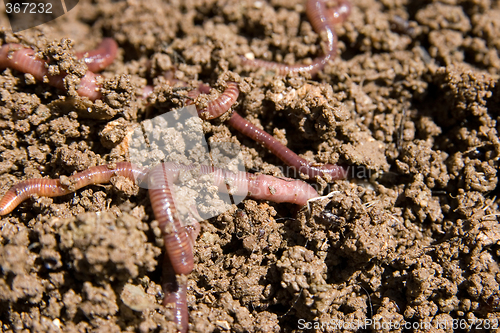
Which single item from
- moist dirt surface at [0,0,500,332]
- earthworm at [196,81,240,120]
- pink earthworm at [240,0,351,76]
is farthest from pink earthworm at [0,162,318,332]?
pink earthworm at [240,0,351,76]

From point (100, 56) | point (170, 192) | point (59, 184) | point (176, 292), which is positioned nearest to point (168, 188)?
point (170, 192)

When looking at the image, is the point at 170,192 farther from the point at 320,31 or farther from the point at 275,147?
the point at 320,31

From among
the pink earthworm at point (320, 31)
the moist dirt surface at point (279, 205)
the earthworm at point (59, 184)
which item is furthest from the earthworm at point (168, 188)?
the pink earthworm at point (320, 31)

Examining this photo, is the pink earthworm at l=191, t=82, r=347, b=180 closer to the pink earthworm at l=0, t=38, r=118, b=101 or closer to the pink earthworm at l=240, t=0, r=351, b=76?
the pink earthworm at l=240, t=0, r=351, b=76

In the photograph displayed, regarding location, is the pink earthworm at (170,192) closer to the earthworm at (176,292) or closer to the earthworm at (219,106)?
the earthworm at (176,292)

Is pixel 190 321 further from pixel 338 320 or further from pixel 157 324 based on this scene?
pixel 338 320
